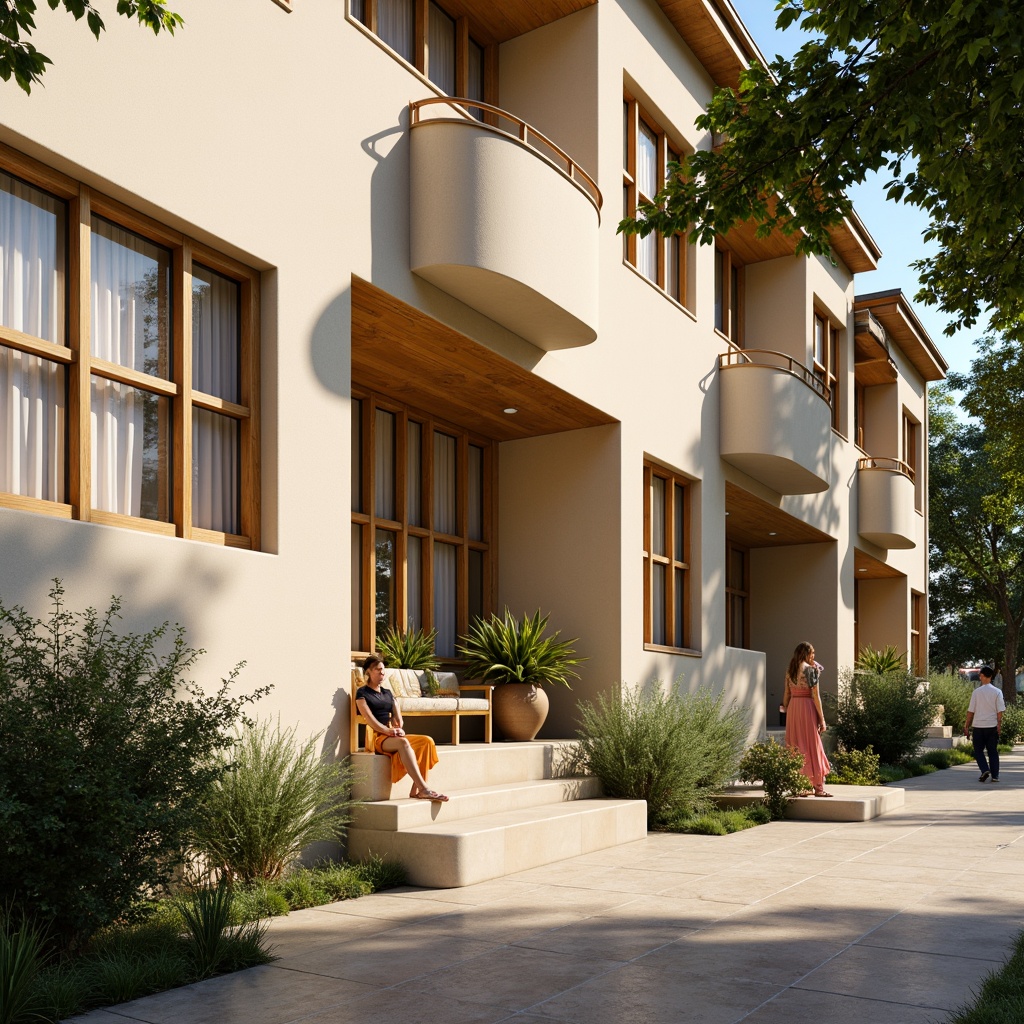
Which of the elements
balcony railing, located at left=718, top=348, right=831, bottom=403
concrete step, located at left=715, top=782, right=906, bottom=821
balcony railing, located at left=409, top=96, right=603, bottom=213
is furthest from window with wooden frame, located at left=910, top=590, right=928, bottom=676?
balcony railing, located at left=409, top=96, right=603, bottom=213

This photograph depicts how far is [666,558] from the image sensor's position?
54.5 ft

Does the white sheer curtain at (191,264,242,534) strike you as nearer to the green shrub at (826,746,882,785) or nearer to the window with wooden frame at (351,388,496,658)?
the window with wooden frame at (351,388,496,658)

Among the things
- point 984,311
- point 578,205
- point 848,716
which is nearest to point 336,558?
point 578,205

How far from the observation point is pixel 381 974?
246 inches

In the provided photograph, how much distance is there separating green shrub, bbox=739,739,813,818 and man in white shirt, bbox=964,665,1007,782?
18.3ft

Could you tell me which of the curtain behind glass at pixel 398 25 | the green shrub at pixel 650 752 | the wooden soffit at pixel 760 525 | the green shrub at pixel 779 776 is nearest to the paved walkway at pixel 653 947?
the green shrub at pixel 650 752

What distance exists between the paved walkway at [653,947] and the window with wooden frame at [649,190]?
8.50 meters

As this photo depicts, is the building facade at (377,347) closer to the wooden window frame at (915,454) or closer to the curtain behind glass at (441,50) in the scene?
the curtain behind glass at (441,50)

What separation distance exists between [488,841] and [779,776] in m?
5.80

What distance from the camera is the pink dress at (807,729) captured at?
14.6 meters

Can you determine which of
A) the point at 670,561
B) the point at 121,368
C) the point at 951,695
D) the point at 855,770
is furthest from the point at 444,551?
the point at 951,695

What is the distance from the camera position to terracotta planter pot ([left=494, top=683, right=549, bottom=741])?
42.7 ft

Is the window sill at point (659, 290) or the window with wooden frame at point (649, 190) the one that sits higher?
the window with wooden frame at point (649, 190)

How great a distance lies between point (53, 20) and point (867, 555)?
23.3 metres
